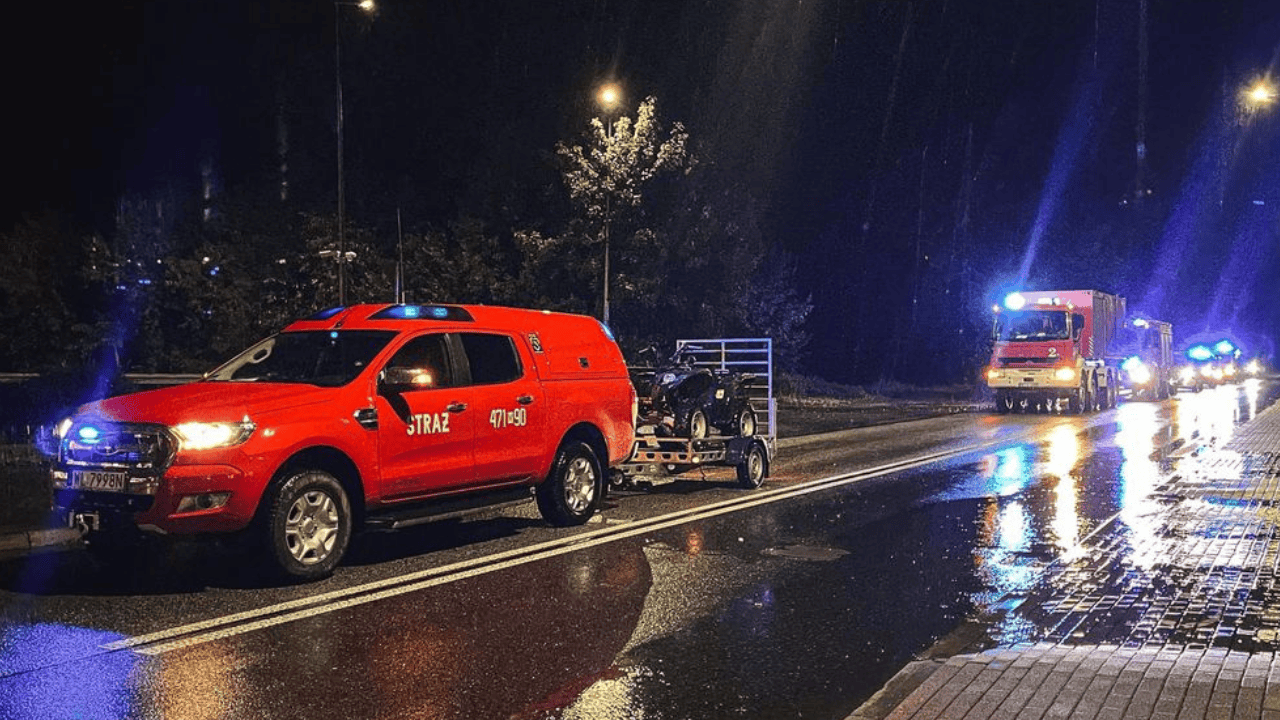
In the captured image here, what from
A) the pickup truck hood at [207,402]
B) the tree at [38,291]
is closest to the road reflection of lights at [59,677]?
the pickup truck hood at [207,402]

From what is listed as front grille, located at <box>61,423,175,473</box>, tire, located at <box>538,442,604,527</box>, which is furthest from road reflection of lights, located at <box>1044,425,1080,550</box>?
front grille, located at <box>61,423,175,473</box>

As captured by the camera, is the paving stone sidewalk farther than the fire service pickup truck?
No

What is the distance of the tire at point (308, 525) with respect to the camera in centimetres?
799

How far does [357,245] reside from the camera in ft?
107

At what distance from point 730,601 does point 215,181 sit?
43065 mm

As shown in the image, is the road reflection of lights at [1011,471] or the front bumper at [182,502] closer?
the front bumper at [182,502]

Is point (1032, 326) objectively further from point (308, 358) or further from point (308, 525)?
point (308, 525)

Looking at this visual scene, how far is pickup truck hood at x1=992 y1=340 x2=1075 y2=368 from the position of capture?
2991 centimetres

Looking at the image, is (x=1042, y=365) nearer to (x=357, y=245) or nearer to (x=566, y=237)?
(x=566, y=237)

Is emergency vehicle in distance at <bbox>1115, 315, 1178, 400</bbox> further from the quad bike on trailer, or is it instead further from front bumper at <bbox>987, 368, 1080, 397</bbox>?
the quad bike on trailer

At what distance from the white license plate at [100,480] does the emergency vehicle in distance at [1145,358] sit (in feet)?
108

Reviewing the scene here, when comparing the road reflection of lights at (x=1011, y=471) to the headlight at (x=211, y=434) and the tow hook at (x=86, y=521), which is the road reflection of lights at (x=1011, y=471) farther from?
the tow hook at (x=86, y=521)

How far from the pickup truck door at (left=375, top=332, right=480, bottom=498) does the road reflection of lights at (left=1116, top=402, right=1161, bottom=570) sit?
5.51 meters

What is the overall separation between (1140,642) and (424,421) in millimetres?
5403
